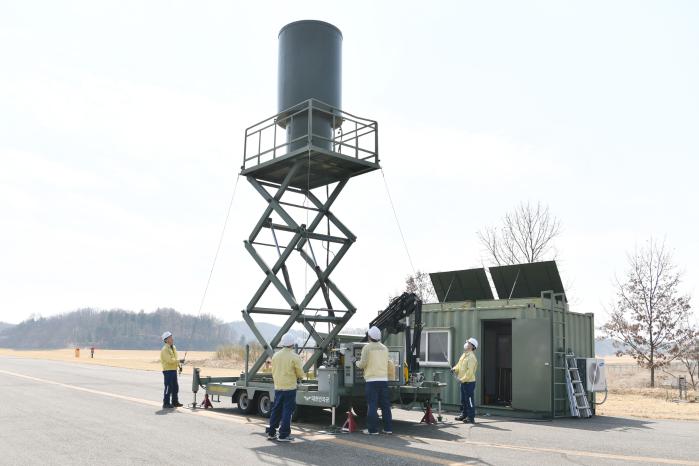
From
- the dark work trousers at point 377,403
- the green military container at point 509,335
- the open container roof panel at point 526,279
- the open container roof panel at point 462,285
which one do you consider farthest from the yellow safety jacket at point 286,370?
the open container roof panel at point 462,285

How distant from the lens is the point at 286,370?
1157cm

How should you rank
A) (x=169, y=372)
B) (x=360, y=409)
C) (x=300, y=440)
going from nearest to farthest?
1. (x=300, y=440)
2. (x=360, y=409)
3. (x=169, y=372)

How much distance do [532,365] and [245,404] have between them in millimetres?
7587

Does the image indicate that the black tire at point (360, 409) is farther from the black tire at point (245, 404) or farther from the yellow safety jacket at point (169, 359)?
the yellow safety jacket at point (169, 359)

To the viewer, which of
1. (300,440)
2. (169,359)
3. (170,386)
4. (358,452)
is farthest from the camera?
(169,359)

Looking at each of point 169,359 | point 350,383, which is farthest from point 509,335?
point 169,359

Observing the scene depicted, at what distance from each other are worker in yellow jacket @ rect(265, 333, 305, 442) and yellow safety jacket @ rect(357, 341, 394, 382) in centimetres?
147

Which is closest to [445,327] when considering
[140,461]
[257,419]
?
[257,419]

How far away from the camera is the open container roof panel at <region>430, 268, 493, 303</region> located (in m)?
20.0

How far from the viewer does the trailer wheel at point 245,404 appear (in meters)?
15.0

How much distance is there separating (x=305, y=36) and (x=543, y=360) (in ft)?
34.8

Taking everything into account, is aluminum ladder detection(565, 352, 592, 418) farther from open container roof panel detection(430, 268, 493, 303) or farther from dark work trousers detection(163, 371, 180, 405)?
dark work trousers detection(163, 371, 180, 405)

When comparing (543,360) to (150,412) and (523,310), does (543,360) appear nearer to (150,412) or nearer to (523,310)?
(523,310)

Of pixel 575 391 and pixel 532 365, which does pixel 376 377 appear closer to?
pixel 532 365
